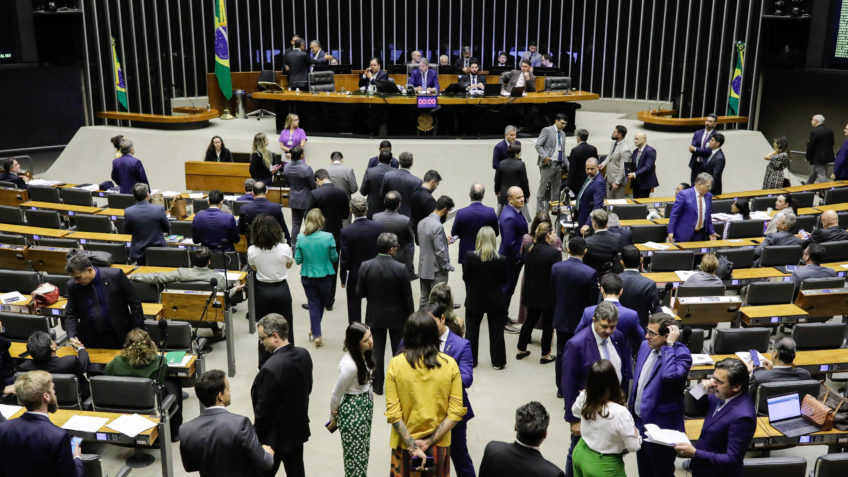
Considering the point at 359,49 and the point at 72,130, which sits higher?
the point at 359,49

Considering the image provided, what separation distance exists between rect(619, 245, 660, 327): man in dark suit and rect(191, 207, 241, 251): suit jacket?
3.97m

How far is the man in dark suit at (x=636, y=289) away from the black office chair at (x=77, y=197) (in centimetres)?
775

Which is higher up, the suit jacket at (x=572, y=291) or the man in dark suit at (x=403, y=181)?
the man in dark suit at (x=403, y=181)

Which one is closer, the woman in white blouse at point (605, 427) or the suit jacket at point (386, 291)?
the woman in white blouse at point (605, 427)

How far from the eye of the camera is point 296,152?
32.1ft

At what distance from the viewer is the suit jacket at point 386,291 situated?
6129 mm

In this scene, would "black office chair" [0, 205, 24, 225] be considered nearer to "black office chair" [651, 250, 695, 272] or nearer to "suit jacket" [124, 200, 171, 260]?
"suit jacket" [124, 200, 171, 260]

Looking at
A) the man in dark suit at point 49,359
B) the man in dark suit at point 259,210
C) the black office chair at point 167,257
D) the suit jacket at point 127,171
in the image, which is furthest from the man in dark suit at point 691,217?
the suit jacket at point 127,171

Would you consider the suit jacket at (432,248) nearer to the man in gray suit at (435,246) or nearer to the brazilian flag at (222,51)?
the man in gray suit at (435,246)

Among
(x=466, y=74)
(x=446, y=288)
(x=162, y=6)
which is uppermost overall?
(x=162, y=6)

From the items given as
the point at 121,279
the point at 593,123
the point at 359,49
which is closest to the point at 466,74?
the point at 593,123

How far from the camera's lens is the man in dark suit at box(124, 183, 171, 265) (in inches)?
312

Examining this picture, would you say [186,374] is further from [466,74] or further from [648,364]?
[466,74]

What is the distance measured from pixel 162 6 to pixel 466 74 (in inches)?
270
